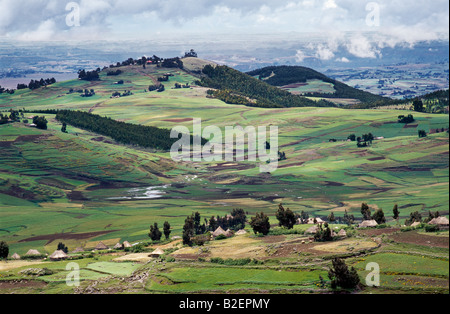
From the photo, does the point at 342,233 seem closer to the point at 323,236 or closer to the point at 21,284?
the point at 323,236

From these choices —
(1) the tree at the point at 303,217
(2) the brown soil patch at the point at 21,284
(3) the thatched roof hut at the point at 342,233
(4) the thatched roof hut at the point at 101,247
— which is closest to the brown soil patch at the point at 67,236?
(4) the thatched roof hut at the point at 101,247

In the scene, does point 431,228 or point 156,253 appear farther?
point 156,253

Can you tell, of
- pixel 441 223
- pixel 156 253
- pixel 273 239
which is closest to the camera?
pixel 441 223

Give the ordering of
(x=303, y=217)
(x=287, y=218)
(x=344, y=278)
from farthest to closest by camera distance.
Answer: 1. (x=303, y=217)
2. (x=287, y=218)
3. (x=344, y=278)

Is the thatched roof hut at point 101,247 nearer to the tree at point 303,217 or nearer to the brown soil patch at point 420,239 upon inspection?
the tree at point 303,217

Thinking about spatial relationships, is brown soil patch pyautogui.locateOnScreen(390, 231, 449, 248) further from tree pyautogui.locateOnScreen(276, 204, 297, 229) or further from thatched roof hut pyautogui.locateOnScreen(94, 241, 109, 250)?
thatched roof hut pyautogui.locateOnScreen(94, 241, 109, 250)

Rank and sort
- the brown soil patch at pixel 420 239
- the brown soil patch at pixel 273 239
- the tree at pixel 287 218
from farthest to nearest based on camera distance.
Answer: the tree at pixel 287 218 < the brown soil patch at pixel 273 239 < the brown soil patch at pixel 420 239

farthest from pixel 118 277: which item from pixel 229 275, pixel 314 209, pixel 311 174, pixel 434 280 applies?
pixel 311 174

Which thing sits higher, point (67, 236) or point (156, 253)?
point (156, 253)

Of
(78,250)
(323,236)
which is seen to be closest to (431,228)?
(323,236)

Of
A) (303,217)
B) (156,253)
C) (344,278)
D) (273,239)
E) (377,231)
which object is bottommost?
(303,217)
